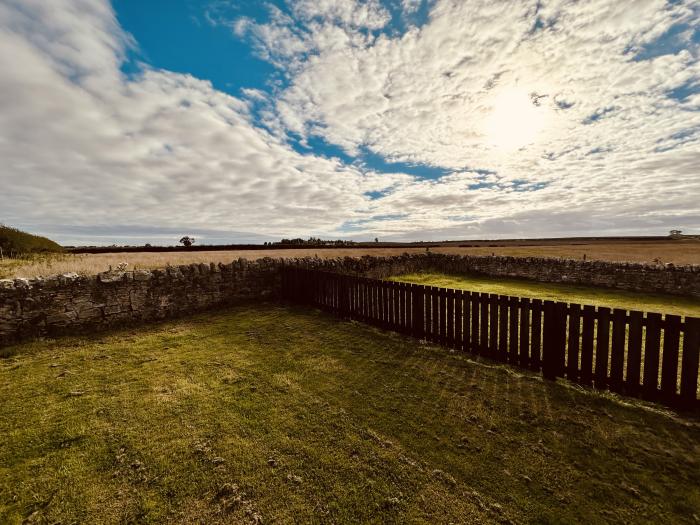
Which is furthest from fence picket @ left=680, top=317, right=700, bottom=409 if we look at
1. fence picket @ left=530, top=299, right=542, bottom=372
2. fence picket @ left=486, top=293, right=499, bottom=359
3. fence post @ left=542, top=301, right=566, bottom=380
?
fence picket @ left=486, top=293, right=499, bottom=359

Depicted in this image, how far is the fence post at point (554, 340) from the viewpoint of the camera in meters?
5.16

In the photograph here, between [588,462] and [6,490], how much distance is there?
6192 millimetres

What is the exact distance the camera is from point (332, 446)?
3.59 m

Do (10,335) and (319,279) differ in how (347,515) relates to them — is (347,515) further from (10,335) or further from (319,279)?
(10,335)

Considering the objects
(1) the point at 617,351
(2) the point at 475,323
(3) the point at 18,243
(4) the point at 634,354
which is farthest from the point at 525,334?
(3) the point at 18,243

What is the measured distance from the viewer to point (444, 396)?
4715mm

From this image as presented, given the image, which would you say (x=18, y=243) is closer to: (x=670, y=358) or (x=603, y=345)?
(x=603, y=345)

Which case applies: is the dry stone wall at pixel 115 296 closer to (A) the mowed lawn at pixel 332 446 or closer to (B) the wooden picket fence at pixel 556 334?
(A) the mowed lawn at pixel 332 446

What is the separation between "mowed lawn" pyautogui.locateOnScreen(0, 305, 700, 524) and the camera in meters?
2.82

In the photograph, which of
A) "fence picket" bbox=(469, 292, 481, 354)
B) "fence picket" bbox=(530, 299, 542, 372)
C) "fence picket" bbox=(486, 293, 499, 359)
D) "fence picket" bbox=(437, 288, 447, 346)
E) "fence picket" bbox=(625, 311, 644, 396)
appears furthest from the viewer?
"fence picket" bbox=(437, 288, 447, 346)

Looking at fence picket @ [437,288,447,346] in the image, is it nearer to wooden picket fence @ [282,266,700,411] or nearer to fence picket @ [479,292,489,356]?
wooden picket fence @ [282,266,700,411]

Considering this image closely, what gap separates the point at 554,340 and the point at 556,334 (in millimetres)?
126

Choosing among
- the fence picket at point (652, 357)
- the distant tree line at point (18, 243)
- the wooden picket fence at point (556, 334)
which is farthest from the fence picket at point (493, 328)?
the distant tree line at point (18, 243)

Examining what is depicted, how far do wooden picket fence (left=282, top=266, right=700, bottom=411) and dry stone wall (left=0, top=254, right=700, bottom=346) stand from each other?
497cm
